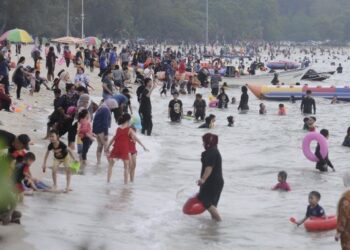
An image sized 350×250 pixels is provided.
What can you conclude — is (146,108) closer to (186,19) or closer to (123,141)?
(123,141)

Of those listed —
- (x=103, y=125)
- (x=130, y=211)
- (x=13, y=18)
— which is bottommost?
(x=130, y=211)

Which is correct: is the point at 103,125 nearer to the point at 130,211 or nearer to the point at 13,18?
the point at 130,211

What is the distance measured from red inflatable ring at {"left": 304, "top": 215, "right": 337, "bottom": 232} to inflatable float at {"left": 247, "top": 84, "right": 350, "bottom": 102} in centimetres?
2452

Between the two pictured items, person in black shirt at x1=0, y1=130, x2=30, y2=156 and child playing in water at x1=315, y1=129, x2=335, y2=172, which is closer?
person in black shirt at x1=0, y1=130, x2=30, y2=156

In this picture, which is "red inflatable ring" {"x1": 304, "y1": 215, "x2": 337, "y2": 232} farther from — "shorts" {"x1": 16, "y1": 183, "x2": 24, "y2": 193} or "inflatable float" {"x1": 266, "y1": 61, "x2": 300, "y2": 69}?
"inflatable float" {"x1": 266, "y1": 61, "x2": 300, "y2": 69}

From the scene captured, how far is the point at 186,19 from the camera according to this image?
124 m

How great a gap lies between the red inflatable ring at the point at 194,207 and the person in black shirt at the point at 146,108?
25.0 feet

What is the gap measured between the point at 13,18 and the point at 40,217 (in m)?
60.3

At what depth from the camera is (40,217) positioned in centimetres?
999

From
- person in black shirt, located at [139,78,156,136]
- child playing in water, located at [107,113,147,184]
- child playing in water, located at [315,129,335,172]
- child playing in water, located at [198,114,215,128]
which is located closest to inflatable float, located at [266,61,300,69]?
child playing in water, located at [198,114,215,128]

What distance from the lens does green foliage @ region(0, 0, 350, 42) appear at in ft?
247

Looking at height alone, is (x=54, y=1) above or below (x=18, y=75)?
above

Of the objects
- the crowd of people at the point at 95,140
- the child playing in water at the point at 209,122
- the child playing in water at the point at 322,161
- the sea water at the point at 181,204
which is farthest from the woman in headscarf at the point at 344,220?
the child playing in water at the point at 209,122

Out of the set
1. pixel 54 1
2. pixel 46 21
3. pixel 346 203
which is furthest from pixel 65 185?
pixel 54 1
